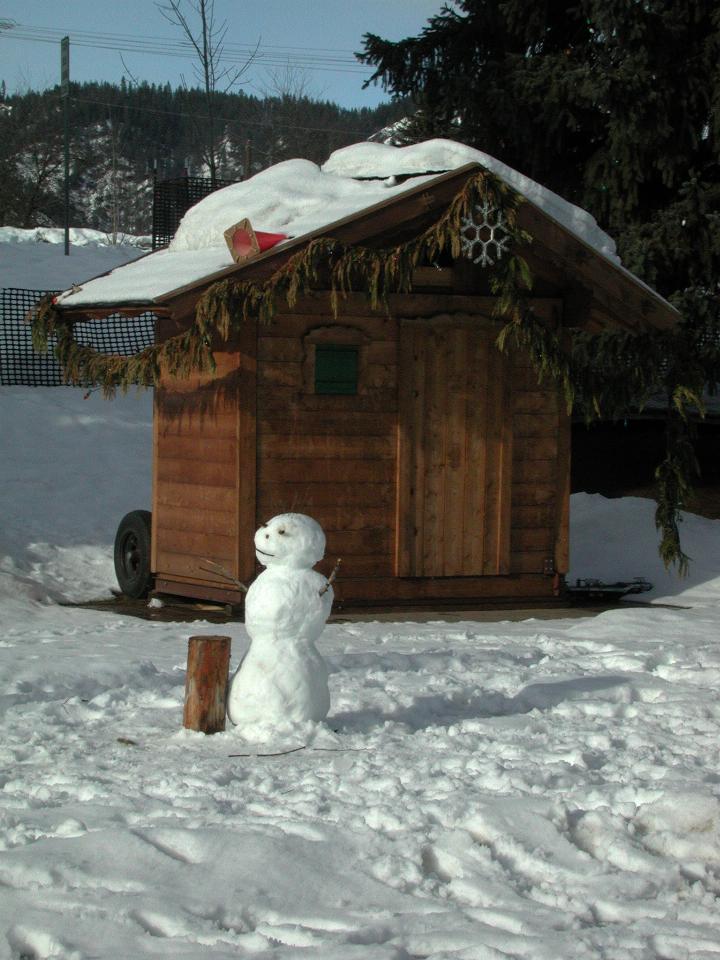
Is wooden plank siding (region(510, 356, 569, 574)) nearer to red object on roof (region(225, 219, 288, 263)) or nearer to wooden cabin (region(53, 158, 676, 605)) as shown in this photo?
wooden cabin (region(53, 158, 676, 605))

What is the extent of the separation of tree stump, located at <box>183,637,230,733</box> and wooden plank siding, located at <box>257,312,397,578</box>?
4275 millimetres

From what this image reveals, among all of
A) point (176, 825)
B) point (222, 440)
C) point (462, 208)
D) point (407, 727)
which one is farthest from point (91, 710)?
point (462, 208)

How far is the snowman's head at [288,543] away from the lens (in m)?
6.73

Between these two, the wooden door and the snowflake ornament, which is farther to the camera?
the wooden door

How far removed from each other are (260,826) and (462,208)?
6.50 meters

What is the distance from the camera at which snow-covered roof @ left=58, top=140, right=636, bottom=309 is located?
1098 cm

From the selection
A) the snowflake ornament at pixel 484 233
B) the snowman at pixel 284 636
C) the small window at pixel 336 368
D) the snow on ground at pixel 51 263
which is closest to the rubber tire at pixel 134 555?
the small window at pixel 336 368

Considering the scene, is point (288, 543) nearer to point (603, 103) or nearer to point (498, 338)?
point (498, 338)

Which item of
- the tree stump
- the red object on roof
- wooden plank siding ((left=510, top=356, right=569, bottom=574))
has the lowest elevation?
the tree stump

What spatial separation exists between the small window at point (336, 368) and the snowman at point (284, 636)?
4.43 m

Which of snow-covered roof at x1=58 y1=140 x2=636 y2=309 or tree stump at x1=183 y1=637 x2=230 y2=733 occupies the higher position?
snow-covered roof at x1=58 y1=140 x2=636 y2=309

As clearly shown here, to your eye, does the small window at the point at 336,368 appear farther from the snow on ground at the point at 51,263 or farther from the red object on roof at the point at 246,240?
the snow on ground at the point at 51,263

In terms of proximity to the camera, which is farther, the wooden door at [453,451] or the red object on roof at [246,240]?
the wooden door at [453,451]

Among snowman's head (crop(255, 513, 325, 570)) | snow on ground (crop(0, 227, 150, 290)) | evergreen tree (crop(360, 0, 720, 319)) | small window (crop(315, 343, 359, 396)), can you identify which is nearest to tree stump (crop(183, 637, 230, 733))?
snowman's head (crop(255, 513, 325, 570))
